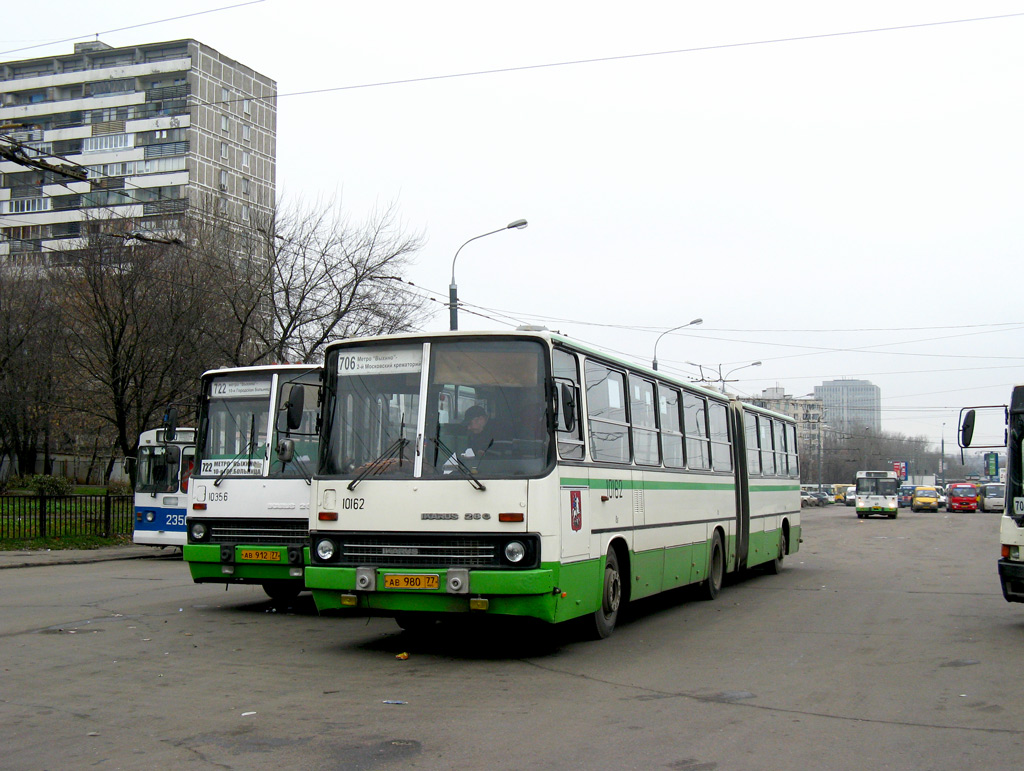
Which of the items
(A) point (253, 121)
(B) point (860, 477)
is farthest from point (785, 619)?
(A) point (253, 121)

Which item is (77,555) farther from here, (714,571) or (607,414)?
(607,414)

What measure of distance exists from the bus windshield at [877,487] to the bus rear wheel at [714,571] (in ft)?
160

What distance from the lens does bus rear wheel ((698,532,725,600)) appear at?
1533 cm

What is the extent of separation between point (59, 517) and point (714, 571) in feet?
57.3

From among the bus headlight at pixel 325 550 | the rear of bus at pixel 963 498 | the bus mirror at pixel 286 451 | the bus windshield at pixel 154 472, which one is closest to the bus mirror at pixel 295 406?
the bus mirror at pixel 286 451

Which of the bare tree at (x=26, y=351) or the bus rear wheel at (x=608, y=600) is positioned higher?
the bare tree at (x=26, y=351)

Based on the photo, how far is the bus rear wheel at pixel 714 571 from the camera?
50.3 feet

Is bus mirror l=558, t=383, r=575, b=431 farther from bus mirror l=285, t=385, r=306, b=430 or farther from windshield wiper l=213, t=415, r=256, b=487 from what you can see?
windshield wiper l=213, t=415, r=256, b=487

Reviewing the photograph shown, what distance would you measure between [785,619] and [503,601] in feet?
17.3

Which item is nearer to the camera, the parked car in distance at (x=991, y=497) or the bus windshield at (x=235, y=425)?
the bus windshield at (x=235, y=425)

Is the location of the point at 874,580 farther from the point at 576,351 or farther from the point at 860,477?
the point at 860,477

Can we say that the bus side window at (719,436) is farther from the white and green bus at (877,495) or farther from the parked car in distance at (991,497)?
the parked car in distance at (991,497)

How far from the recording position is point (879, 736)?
676 centimetres

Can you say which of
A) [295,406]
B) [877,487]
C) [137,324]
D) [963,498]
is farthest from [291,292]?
[963,498]
